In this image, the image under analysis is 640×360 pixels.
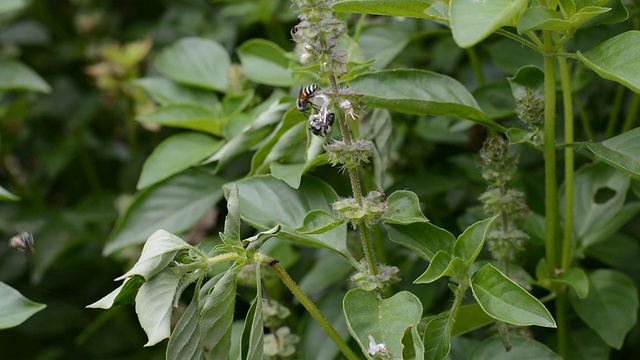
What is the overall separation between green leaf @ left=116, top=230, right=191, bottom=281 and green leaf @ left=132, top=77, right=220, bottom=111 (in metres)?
0.52

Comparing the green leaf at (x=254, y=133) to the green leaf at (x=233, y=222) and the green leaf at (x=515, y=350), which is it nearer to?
the green leaf at (x=233, y=222)

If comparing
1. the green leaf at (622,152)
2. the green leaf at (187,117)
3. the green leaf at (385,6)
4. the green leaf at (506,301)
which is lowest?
the green leaf at (506,301)

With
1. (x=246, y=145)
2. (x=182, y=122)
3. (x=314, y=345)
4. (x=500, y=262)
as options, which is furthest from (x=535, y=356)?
(x=182, y=122)

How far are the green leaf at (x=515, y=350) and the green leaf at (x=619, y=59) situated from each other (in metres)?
0.31

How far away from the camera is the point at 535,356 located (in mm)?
846

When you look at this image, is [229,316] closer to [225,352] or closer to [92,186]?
[225,352]

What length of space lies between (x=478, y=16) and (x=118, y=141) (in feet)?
4.60

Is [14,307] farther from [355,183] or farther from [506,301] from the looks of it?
[506,301]

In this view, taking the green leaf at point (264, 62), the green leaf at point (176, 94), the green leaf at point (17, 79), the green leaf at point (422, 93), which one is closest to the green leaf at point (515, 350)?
the green leaf at point (422, 93)

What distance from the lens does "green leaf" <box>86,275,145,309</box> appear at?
0.70 metres

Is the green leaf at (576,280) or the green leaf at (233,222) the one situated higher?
the green leaf at (233,222)

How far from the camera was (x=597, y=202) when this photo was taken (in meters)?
1.06

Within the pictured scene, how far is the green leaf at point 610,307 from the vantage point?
37.3 inches

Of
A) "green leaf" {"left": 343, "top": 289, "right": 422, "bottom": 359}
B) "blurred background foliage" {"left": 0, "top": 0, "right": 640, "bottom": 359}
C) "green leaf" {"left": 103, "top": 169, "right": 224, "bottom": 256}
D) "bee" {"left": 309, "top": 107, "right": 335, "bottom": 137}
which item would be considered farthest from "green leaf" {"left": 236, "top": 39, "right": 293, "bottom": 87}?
"green leaf" {"left": 343, "top": 289, "right": 422, "bottom": 359}
